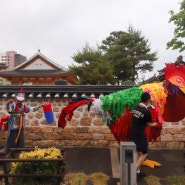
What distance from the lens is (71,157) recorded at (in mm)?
6266

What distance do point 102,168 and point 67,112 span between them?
1484 mm

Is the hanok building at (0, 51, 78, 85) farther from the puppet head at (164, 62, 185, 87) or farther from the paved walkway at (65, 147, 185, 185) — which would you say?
the puppet head at (164, 62, 185, 87)

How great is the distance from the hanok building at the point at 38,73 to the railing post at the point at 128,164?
2014 cm

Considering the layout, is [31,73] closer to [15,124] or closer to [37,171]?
[15,124]

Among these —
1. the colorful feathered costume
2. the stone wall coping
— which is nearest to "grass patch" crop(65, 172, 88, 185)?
the colorful feathered costume

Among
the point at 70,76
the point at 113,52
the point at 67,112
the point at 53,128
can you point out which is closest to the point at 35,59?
the point at 70,76

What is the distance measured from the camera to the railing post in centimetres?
369

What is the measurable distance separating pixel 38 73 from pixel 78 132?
62.2ft

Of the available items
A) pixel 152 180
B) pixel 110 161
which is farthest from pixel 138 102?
pixel 110 161

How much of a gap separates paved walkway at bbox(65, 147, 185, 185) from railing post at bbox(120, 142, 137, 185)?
814 millimetres

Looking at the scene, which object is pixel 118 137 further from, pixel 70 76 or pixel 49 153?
pixel 70 76

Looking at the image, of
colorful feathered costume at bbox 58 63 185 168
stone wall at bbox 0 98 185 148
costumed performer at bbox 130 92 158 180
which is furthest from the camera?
stone wall at bbox 0 98 185 148

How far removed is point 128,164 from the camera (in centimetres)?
373

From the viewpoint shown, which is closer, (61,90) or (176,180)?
(176,180)
